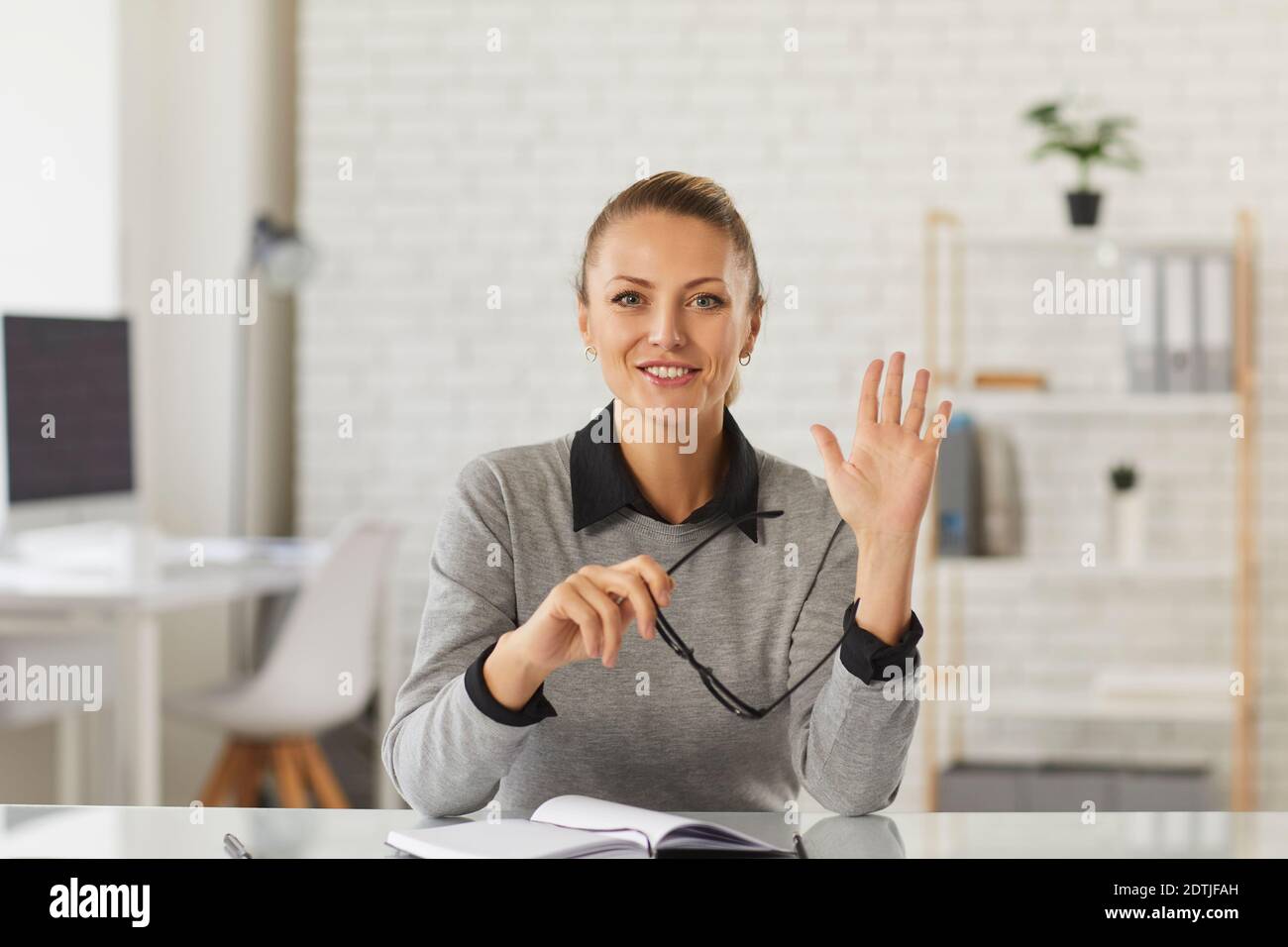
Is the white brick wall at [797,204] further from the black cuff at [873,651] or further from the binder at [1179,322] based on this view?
the black cuff at [873,651]

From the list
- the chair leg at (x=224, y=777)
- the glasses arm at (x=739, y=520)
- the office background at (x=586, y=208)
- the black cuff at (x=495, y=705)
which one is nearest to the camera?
the black cuff at (x=495, y=705)

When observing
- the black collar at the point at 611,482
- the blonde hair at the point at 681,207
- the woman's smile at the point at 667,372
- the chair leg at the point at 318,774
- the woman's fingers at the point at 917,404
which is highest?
the blonde hair at the point at 681,207

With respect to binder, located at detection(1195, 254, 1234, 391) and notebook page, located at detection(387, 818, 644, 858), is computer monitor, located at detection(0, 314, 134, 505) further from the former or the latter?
binder, located at detection(1195, 254, 1234, 391)

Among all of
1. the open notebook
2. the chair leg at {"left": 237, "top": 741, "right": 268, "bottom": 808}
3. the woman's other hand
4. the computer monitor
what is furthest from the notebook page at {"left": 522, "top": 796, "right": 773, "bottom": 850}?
the chair leg at {"left": 237, "top": 741, "right": 268, "bottom": 808}

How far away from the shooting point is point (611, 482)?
142 cm

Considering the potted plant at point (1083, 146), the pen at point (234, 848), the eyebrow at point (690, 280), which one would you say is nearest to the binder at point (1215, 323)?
the potted plant at point (1083, 146)

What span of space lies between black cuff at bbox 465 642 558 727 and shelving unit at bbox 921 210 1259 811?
242 cm

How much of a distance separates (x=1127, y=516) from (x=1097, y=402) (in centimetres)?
30

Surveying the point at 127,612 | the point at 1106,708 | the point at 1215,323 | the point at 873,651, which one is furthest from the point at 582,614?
the point at 1215,323

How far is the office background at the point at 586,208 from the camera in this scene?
11.9ft

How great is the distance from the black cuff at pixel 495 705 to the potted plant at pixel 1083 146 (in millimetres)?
2684
